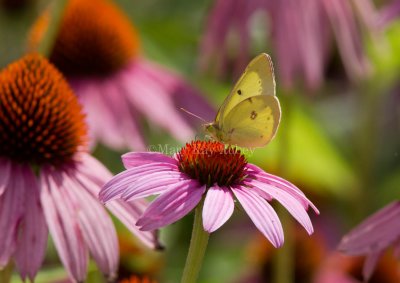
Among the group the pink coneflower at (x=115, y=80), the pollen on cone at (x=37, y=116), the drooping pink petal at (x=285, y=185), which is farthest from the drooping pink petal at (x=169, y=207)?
the pink coneflower at (x=115, y=80)

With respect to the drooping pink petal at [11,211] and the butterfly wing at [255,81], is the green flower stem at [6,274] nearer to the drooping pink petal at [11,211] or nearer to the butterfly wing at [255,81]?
the drooping pink petal at [11,211]

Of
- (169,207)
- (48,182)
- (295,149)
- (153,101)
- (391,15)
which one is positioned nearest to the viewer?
(169,207)

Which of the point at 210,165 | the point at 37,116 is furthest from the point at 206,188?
the point at 37,116

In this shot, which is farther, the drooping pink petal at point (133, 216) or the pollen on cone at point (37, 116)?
the pollen on cone at point (37, 116)

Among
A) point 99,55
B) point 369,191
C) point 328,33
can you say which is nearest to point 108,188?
point 328,33

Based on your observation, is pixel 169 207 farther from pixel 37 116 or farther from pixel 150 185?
pixel 37 116
